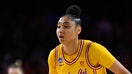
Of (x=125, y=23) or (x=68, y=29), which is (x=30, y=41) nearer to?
(x=125, y=23)

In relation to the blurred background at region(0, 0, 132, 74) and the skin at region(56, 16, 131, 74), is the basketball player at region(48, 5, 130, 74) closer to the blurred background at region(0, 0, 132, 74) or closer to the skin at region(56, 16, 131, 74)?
the skin at region(56, 16, 131, 74)

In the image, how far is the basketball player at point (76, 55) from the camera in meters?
3.69

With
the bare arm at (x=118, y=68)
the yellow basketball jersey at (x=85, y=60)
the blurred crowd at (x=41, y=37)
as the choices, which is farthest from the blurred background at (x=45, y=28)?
the bare arm at (x=118, y=68)

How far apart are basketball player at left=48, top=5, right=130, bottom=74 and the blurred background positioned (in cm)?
292

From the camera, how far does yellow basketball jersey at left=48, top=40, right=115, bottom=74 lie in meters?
3.70

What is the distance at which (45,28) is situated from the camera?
7.96 metres

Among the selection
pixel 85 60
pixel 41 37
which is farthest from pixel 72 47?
pixel 41 37

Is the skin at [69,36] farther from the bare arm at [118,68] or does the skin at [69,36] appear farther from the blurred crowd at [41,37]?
the blurred crowd at [41,37]

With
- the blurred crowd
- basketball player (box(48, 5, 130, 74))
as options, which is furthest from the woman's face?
the blurred crowd

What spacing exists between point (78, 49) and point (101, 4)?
14.2ft

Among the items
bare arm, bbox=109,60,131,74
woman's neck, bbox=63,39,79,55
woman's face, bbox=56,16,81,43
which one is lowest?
bare arm, bbox=109,60,131,74

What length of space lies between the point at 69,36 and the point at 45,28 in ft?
13.8

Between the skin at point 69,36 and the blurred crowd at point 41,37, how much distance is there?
2.91 meters

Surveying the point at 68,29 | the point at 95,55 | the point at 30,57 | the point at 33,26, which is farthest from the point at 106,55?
the point at 33,26
